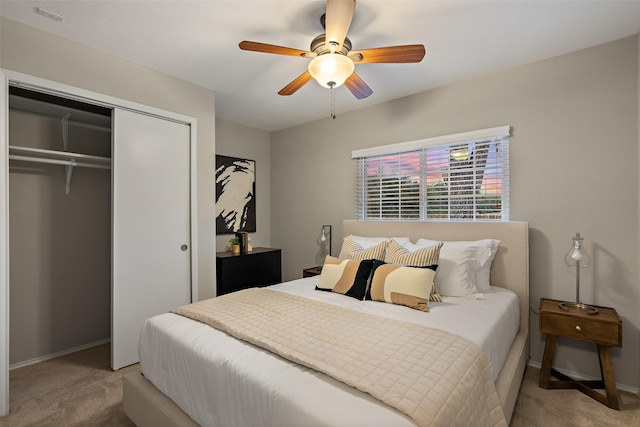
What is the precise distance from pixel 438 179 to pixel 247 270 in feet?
7.86

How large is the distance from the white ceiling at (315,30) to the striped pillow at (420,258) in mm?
1535

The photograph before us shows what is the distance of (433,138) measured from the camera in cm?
305

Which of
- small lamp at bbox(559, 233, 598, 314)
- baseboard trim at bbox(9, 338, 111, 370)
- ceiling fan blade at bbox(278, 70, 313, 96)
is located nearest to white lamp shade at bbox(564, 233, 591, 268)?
small lamp at bbox(559, 233, 598, 314)

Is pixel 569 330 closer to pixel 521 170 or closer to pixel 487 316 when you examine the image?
pixel 487 316

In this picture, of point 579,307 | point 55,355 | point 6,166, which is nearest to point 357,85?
point 579,307

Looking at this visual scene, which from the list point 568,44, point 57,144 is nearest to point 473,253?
point 568,44

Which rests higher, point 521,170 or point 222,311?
point 521,170

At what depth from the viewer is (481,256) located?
2480mm

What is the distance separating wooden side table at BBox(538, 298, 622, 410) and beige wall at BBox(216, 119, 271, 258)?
11.1 ft

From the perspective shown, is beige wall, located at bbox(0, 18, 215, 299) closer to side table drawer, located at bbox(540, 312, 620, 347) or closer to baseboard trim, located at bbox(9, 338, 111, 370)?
baseboard trim, located at bbox(9, 338, 111, 370)

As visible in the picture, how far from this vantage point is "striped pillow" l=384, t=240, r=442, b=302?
88.5 inches

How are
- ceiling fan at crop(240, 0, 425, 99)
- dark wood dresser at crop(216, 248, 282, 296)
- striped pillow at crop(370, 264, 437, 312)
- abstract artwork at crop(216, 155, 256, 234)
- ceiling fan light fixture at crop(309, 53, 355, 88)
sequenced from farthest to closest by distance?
1. abstract artwork at crop(216, 155, 256, 234)
2. dark wood dresser at crop(216, 248, 282, 296)
3. striped pillow at crop(370, 264, 437, 312)
4. ceiling fan light fixture at crop(309, 53, 355, 88)
5. ceiling fan at crop(240, 0, 425, 99)

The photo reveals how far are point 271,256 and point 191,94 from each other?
6.93ft

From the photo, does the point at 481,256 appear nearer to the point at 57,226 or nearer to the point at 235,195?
the point at 235,195
